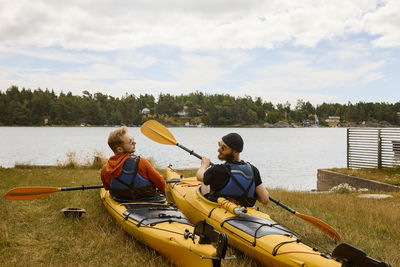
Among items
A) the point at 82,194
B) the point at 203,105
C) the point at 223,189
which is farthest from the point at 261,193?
the point at 203,105

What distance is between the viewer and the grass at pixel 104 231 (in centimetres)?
386

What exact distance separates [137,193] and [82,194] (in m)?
2.77

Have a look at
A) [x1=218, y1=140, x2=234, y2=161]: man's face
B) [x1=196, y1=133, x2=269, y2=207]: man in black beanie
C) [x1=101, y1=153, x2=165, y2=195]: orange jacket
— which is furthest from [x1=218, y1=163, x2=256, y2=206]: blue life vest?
[x1=101, y1=153, x2=165, y2=195]: orange jacket

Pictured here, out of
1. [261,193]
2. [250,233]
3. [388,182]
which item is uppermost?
[261,193]

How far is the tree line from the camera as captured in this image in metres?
89.3

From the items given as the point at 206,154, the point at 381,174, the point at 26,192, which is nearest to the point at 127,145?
the point at 26,192

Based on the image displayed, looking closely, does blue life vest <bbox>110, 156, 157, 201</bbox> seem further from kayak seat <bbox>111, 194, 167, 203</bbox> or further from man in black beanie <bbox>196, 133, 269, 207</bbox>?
man in black beanie <bbox>196, 133, 269, 207</bbox>

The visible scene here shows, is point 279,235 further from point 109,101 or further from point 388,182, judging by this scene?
point 109,101

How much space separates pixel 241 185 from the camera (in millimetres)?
4242

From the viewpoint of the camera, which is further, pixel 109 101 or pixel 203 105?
pixel 203 105

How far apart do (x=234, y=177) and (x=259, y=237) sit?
878 mm

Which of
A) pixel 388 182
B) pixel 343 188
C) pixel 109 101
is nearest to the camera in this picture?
pixel 343 188

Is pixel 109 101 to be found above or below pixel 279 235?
above

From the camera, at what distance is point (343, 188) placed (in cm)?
936
